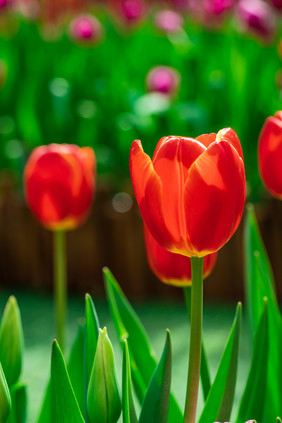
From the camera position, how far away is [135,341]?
90 centimetres

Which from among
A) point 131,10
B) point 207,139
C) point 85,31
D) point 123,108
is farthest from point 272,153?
point 131,10

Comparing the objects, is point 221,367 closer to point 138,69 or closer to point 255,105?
point 255,105

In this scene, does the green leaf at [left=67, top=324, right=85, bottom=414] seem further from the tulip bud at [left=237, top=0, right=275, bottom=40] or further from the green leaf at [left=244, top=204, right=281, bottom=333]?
the tulip bud at [left=237, top=0, right=275, bottom=40]

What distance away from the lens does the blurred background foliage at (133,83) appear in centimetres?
213

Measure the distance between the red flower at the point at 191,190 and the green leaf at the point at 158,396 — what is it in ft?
0.37

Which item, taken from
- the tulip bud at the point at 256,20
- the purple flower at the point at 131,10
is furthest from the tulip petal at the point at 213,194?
the purple flower at the point at 131,10

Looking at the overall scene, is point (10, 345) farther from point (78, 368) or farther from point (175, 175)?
point (175, 175)

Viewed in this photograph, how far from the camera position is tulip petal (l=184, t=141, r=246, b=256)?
67 centimetres

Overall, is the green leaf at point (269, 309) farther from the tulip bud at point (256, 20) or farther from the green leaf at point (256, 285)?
the tulip bud at point (256, 20)

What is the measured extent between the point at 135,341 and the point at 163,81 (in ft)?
4.43

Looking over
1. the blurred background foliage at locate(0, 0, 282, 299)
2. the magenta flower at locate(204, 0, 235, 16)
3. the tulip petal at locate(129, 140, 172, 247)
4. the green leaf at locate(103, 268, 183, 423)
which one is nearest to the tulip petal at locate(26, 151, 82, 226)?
the green leaf at locate(103, 268, 183, 423)

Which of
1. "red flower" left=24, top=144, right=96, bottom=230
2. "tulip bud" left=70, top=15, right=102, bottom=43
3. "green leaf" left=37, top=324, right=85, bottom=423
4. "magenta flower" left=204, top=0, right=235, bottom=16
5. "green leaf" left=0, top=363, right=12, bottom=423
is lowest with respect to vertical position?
"green leaf" left=37, top=324, right=85, bottom=423

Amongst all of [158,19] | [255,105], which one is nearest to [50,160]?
[255,105]

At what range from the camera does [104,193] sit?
2119 mm
